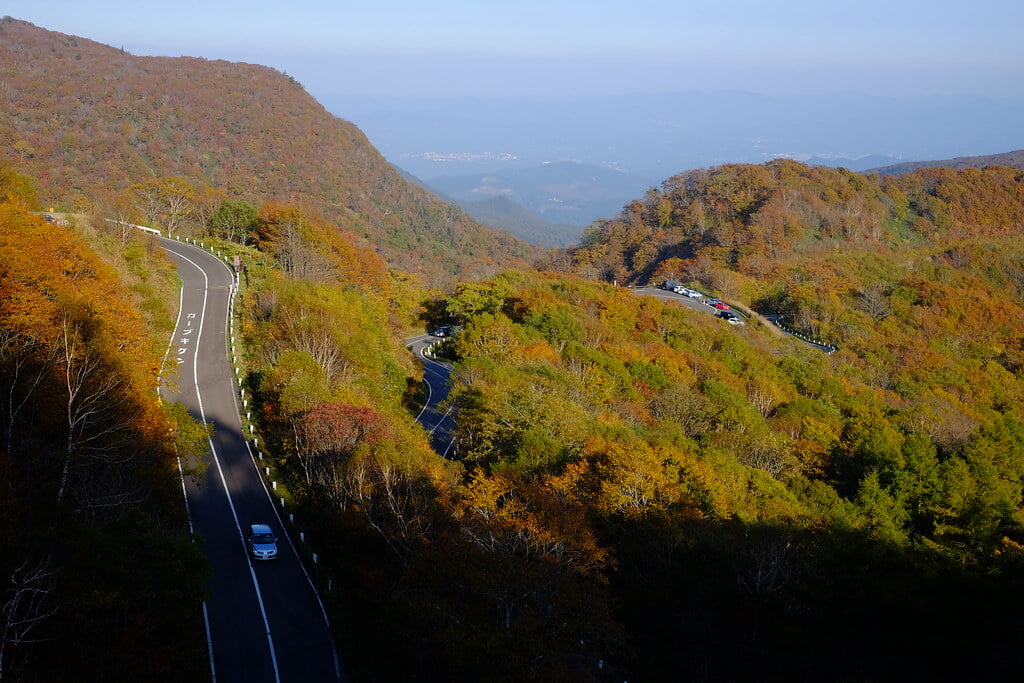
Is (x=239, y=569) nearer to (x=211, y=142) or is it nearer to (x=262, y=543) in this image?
(x=262, y=543)

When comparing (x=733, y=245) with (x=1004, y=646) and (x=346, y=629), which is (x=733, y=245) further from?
(x=346, y=629)

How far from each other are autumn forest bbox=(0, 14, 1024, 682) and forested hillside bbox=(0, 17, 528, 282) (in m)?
29.7

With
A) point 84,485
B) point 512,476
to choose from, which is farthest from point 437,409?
point 84,485

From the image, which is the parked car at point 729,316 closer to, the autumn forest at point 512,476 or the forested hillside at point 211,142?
the autumn forest at point 512,476

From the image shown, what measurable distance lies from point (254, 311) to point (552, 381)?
12.7m

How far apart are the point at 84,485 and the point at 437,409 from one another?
13494mm

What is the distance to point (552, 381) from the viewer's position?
75.3 ft

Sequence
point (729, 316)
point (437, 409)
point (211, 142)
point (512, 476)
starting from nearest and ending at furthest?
point (512, 476) < point (437, 409) < point (729, 316) < point (211, 142)

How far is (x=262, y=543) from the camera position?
1523 centimetres

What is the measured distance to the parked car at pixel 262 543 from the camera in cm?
1509

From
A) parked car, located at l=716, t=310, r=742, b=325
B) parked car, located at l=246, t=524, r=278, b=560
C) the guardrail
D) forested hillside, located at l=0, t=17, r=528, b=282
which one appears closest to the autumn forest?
the guardrail

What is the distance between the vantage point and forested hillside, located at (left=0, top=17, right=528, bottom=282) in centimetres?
7200

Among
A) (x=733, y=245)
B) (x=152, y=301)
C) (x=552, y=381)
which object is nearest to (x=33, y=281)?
(x=152, y=301)

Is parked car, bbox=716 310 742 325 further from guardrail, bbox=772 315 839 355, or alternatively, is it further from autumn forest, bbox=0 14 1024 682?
guardrail, bbox=772 315 839 355
